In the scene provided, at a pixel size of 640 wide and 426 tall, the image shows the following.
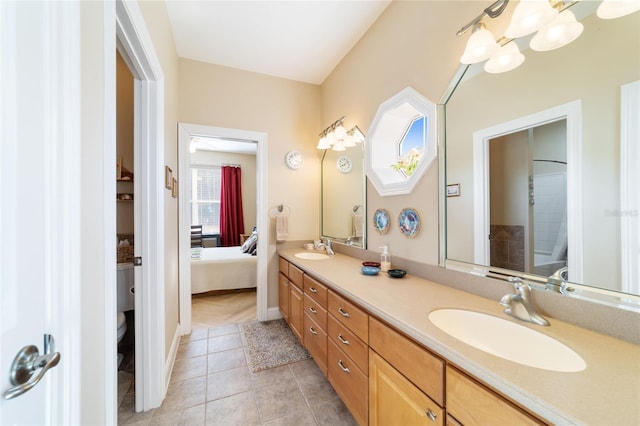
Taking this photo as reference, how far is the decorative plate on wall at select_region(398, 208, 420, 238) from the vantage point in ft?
5.53

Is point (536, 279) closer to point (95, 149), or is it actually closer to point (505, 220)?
point (505, 220)

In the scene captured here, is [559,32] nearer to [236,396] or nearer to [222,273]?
[236,396]

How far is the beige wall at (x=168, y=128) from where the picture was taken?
157 cm

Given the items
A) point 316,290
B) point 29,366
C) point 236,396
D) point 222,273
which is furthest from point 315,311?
point 222,273

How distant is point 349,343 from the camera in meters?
1.38

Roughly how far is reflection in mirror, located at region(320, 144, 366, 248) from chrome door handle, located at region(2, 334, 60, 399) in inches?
77.3

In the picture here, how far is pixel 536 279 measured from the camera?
1.06m

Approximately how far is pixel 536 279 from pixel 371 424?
101 cm

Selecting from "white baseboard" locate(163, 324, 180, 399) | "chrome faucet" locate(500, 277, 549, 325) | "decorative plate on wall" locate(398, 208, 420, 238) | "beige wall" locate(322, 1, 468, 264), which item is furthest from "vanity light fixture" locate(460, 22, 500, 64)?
"white baseboard" locate(163, 324, 180, 399)

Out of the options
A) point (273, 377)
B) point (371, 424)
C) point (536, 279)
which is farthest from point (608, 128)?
point (273, 377)

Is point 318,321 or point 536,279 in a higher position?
point 536,279

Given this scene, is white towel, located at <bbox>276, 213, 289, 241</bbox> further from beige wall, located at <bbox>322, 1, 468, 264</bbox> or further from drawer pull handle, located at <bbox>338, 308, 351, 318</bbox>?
drawer pull handle, located at <bbox>338, 308, 351, 318</bbox>

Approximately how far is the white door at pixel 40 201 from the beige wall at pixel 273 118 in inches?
82.8

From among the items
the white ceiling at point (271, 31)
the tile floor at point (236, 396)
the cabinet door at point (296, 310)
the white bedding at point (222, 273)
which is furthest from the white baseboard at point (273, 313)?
the white ceiling at point (271, 31)
